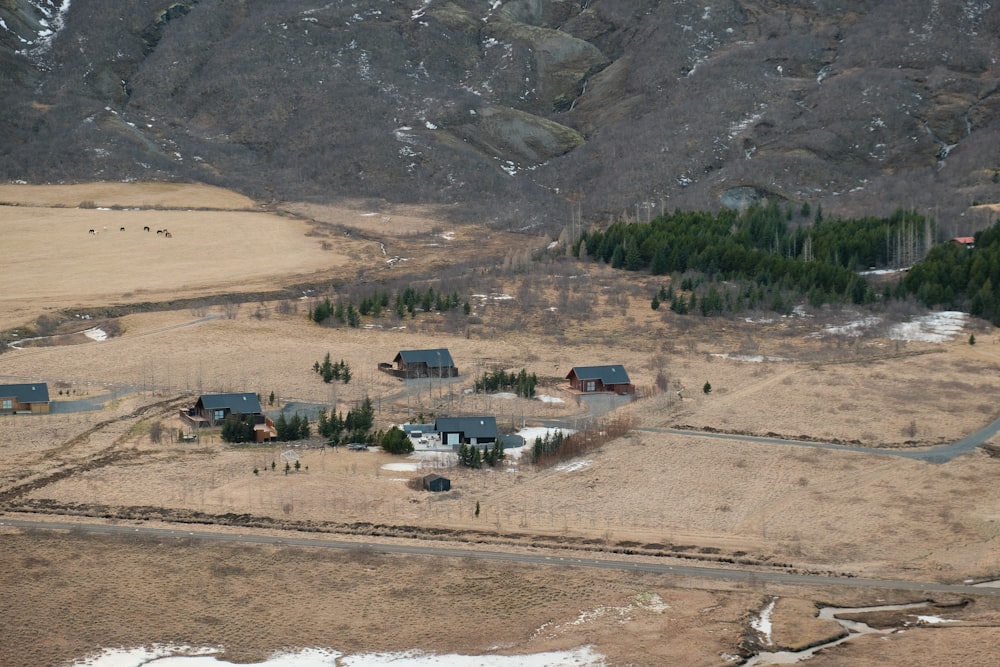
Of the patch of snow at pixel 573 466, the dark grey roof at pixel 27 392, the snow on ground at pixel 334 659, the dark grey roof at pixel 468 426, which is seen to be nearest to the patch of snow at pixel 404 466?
the dark grey roof at pixel 468 426

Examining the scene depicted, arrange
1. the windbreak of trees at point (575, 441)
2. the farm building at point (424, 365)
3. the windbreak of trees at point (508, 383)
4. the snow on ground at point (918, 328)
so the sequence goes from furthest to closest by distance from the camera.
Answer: the snow on ground at point (918, 328)
the farm building at point (424, 365)
the windbreak of trees at point (508, 383)
the windbreak of trees at point (575, 441)

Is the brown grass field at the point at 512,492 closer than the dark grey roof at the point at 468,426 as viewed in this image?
Yes

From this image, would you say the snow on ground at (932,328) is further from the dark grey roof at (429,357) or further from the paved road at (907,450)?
the dark grey roof at (429,357)

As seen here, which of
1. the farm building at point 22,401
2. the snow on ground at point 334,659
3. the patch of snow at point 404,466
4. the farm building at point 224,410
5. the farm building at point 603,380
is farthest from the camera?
the farm building at point 603,380

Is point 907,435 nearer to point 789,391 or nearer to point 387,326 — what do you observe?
point 789,391

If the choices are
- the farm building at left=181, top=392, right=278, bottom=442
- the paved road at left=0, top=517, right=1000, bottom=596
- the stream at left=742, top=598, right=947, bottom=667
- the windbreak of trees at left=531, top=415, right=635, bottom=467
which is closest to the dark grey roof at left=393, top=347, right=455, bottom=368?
the farm building at left=181, top=392, right=278, bottom=442

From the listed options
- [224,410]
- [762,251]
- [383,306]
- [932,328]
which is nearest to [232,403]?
[224,410]
